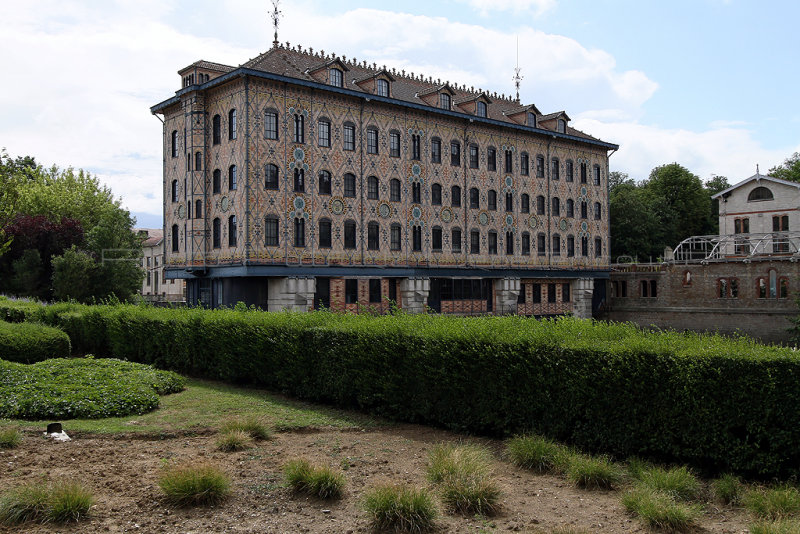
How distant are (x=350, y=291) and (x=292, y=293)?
408cm

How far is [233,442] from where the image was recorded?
1234 cm

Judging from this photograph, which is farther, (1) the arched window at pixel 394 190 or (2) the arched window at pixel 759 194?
(2) the arched window at pixel 759 194

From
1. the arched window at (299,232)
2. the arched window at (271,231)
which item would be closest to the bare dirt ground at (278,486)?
the arched window at (271,231)

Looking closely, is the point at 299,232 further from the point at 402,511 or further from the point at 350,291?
the point at 402,511

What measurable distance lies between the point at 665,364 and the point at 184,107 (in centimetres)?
3198

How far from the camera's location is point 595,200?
168 ft

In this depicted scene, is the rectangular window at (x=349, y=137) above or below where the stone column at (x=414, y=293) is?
above

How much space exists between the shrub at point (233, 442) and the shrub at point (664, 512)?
6489mm

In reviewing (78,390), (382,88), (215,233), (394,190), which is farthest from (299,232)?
(78,390)

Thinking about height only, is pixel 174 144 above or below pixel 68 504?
above

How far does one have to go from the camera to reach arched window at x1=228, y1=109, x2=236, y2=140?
3496 cm

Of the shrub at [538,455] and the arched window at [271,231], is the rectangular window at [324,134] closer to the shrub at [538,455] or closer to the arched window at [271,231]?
the arched window at [271,231]

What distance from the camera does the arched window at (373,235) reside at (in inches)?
1519

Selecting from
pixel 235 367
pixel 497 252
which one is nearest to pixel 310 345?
pixel 235 367
